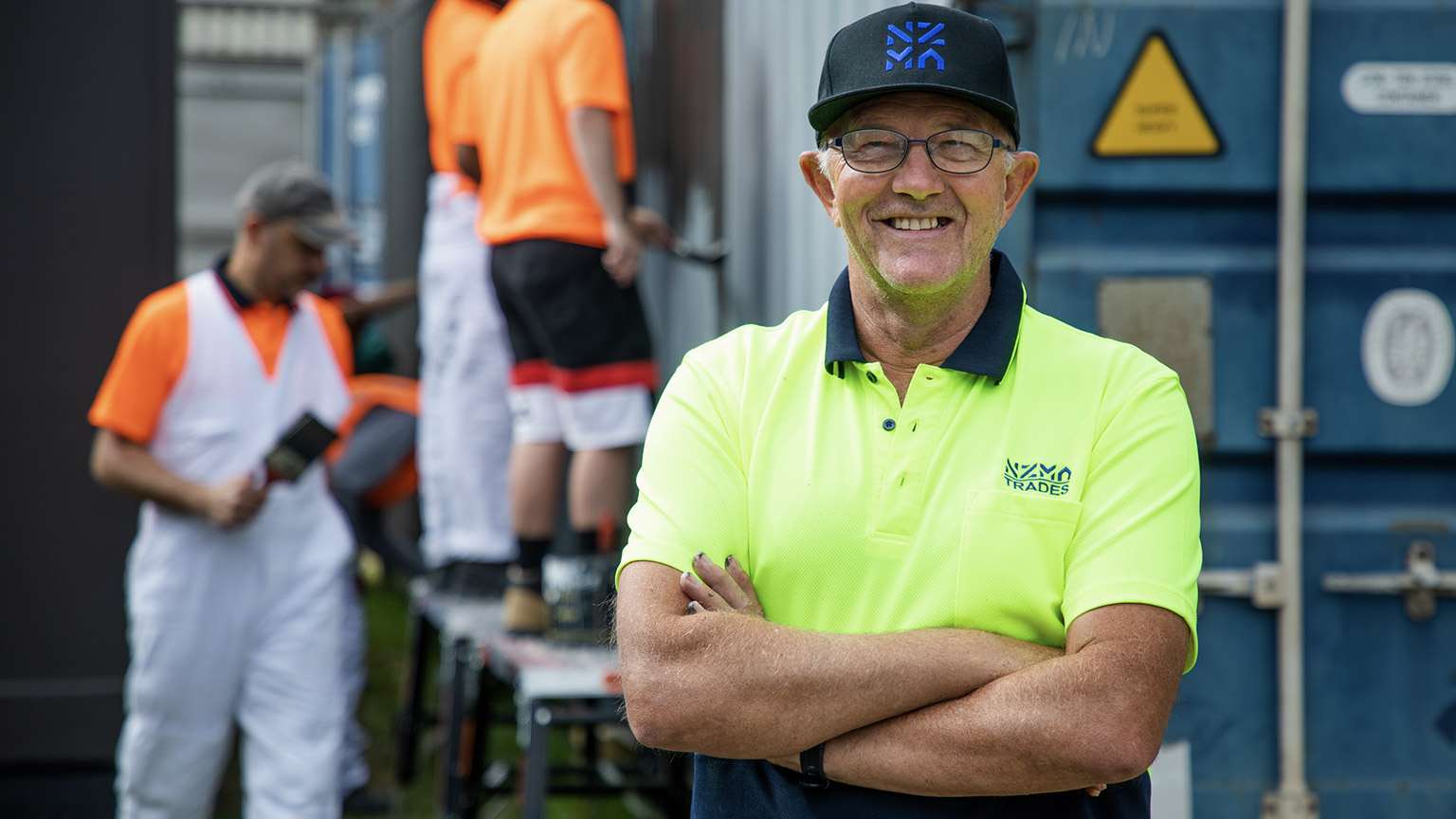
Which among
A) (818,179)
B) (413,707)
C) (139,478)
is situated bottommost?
(413,707)

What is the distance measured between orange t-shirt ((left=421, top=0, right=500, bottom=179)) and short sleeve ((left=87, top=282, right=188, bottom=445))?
1412 mm

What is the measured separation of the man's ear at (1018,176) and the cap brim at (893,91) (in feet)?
0.17

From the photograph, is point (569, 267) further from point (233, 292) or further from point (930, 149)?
point (930, 149)

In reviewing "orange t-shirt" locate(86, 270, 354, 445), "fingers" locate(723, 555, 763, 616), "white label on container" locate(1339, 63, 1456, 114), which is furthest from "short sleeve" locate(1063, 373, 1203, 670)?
"orange t-shirt" locate(86, 270, 354, 445)

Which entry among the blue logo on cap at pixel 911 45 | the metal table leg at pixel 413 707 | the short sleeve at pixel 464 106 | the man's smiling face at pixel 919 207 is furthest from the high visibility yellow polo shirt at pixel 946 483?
the metal table leg at pixel 413 707

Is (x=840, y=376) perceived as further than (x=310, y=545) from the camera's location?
No

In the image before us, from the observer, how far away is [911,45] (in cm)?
183

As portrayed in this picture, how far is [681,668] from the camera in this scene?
180 cm

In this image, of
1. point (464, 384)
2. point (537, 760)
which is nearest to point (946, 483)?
point (537, 760)

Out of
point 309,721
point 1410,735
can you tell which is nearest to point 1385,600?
point 1410,735

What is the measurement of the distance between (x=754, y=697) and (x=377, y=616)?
7885 millimetres

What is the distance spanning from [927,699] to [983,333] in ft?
1.73

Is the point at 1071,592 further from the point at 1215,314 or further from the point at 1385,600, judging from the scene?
the point at 1385,600

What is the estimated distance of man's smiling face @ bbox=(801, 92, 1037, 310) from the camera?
187 cm
